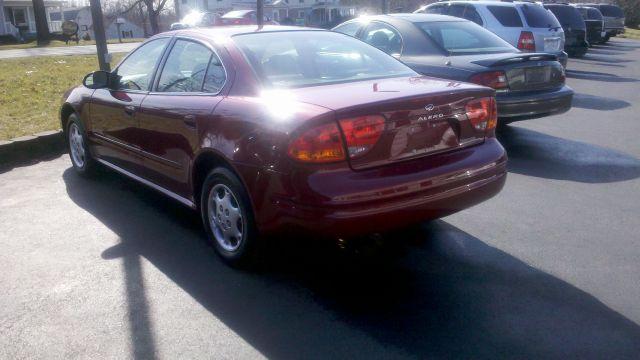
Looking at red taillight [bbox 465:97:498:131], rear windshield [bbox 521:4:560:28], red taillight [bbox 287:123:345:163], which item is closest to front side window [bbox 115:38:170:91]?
red taillight [bbox 287:123:345:163]

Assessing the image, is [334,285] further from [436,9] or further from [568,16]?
[568,16]

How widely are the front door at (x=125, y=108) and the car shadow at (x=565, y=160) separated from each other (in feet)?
12.1

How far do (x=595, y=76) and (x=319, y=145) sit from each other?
14.0 m

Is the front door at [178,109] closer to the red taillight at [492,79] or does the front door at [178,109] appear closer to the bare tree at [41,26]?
the red taillight at [492,79]

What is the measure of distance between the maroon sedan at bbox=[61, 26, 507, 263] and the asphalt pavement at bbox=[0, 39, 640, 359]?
368 millimetres

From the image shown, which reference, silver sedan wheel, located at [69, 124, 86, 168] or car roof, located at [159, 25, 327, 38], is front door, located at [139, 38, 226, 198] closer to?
car roof, located at [159, 25, 327, 38]

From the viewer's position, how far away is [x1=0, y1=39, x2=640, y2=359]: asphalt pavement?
10.5ft

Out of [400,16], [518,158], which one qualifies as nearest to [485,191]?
[518,158]

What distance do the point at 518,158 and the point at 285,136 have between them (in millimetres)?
4179

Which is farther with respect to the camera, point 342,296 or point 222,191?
point 222,191

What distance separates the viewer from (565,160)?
6812 mm

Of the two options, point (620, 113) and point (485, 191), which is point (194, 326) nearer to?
point (485, 191)

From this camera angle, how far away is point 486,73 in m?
6.88

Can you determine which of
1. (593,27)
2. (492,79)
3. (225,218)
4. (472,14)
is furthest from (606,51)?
(225,218)
